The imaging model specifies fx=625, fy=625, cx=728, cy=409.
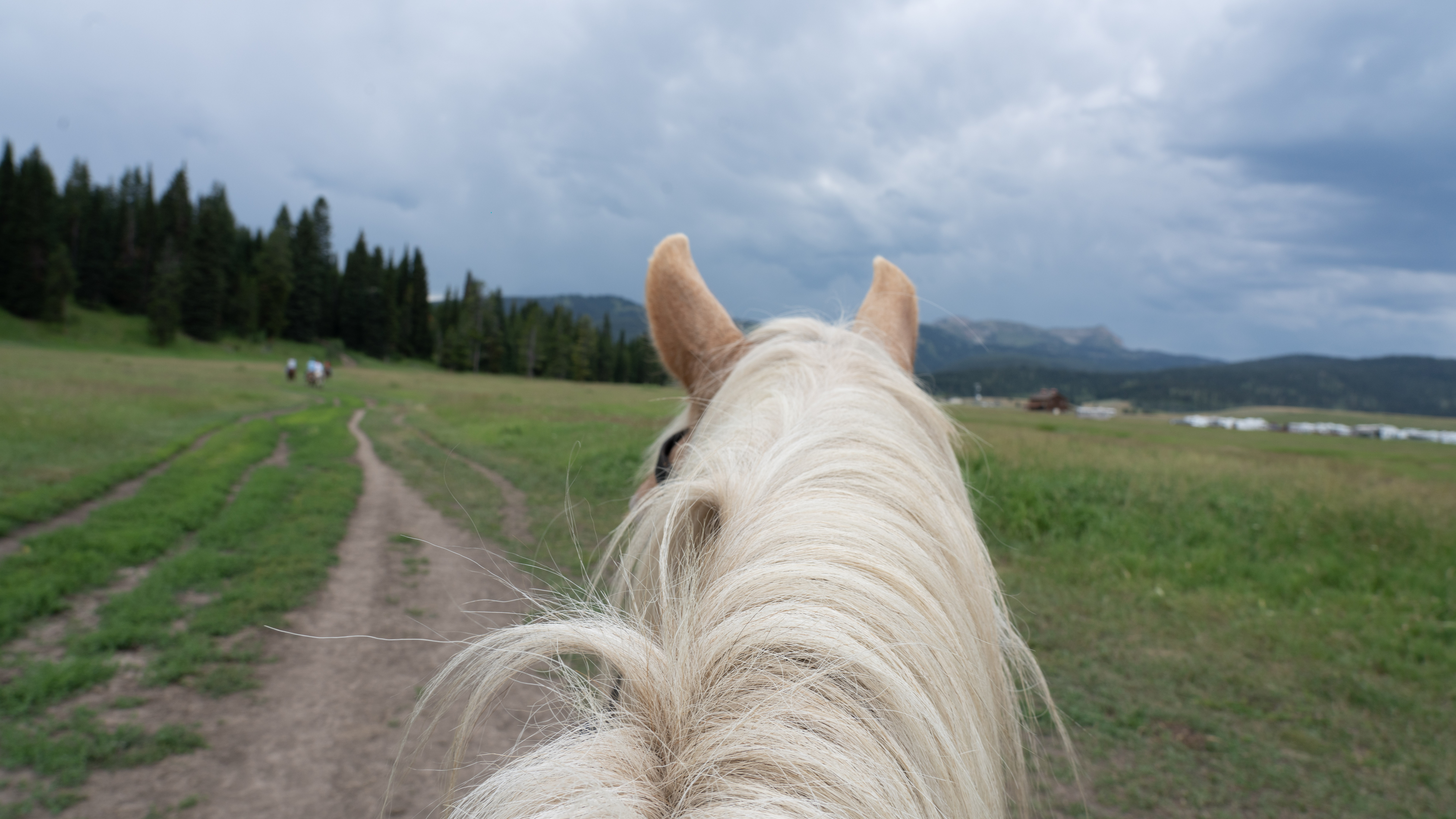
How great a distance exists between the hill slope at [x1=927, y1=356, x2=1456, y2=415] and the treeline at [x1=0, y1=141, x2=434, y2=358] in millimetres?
107207

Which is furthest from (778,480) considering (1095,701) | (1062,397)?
(1062,397)

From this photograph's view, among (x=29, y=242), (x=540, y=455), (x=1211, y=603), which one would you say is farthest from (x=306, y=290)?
A: (x=1211, y=603)

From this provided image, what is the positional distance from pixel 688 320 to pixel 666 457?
46 centimetres

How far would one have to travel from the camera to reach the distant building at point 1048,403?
6838 centimetres

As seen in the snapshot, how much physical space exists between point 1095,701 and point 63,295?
231 feet

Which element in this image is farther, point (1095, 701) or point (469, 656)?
point (1095, 701)

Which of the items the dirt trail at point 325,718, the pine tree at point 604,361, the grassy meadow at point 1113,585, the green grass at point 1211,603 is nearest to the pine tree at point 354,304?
the pine tree at point 604,361

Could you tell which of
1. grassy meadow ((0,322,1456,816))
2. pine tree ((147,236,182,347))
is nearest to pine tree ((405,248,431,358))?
pine tree ((147,236,182,347))

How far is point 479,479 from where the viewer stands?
12.7 meters

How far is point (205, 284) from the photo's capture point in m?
53.9

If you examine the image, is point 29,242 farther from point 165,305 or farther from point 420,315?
point 420,315

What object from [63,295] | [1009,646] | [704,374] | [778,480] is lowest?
[1009,646]

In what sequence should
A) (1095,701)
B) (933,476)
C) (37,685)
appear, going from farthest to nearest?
(1095,701)
(37,685)
(933,476)

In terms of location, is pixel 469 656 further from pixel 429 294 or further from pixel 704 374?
pixel 429 294
